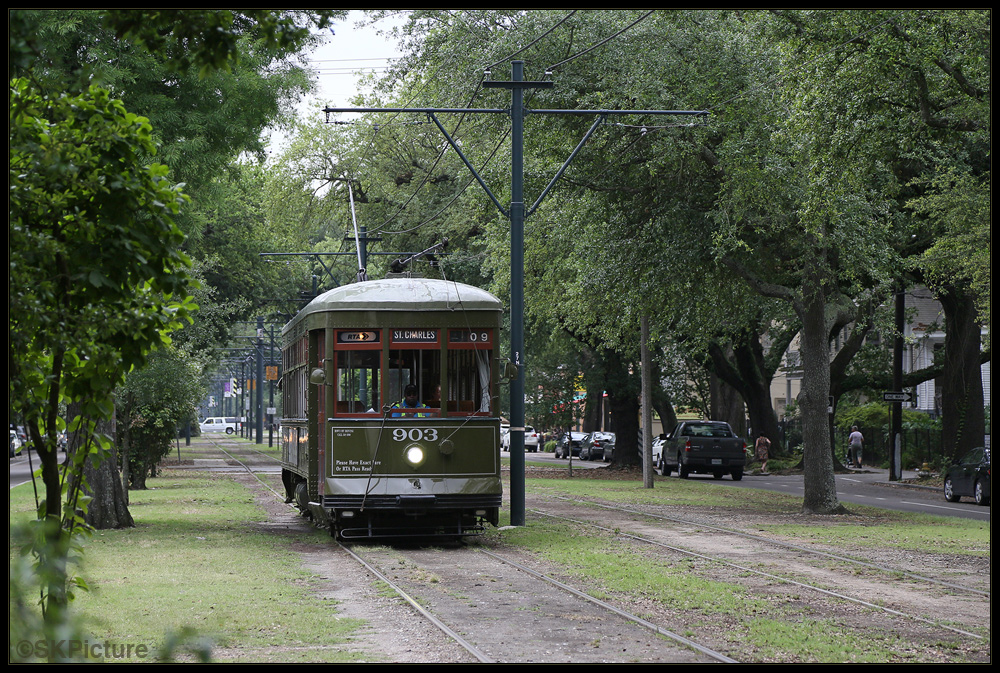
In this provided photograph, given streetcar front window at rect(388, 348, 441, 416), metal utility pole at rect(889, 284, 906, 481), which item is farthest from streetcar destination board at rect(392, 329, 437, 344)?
metal utility pole at rect(889, 284, 906, 481)

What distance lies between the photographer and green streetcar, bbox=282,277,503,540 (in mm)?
15617

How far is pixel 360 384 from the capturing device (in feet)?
52.1

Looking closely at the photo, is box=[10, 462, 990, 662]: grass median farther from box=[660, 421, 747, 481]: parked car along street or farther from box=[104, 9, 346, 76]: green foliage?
box=[660, 421, 747, 481]: parked car along street

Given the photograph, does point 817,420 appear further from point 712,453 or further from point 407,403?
point 712,453

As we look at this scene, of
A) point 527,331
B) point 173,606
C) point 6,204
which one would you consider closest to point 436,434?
point 173,606

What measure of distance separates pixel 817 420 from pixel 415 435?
10238mm

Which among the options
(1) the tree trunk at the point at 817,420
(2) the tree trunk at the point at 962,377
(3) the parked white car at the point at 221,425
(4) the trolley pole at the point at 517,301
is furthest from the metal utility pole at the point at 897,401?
(3) the parked white car at the point at 221,425

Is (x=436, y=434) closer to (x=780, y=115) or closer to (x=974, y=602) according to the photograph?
(x=974, y=602)

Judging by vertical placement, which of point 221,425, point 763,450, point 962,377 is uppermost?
point 962,377

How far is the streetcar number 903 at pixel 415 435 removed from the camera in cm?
1572

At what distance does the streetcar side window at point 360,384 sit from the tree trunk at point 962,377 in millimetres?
24427

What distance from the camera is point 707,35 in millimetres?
22375

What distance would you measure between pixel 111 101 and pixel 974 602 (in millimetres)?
8935

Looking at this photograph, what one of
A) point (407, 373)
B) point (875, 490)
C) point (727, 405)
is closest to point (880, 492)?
point (875, 490)
